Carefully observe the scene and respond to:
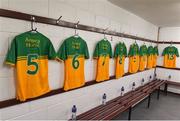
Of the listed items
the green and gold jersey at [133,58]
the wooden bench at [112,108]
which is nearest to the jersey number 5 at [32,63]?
the wooden bench at [112,108]

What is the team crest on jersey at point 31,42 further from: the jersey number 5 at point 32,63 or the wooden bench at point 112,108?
the wooden bench at point 112,108

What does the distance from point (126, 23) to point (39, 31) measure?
232 centimetres

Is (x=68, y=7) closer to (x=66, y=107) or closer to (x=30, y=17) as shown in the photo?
(x=30, y=17)

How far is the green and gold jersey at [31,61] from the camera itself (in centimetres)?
161

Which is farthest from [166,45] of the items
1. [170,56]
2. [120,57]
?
[120,57]

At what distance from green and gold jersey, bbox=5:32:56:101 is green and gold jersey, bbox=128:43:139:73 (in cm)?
250

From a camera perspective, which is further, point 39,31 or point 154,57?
point 154,57

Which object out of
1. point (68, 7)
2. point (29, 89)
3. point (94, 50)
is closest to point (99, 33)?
point (94, 50)

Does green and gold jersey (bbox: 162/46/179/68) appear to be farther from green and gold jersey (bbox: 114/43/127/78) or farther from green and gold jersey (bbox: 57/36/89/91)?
green and gold jersey (bbox: 57/36/89/91)

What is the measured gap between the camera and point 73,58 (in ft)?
7.45

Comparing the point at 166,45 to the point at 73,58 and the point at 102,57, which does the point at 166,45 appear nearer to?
the point at 102,57

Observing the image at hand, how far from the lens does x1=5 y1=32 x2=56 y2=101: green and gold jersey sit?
161 cm

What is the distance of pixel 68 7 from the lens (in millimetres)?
2172

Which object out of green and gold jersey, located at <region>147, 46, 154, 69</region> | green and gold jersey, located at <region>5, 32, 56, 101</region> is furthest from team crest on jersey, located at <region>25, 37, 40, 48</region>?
green and gold jersey, located at <region>147, 46, 154, 69</region>
